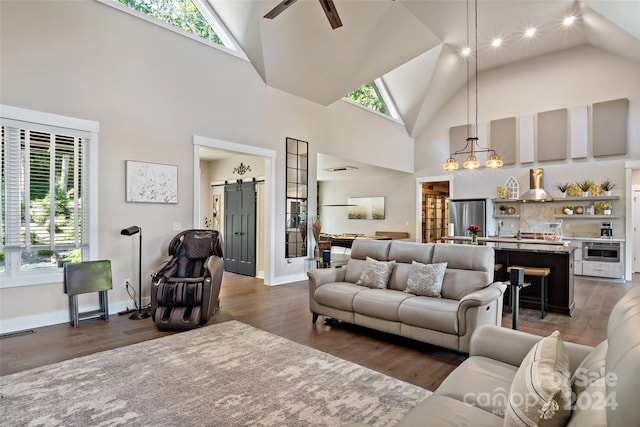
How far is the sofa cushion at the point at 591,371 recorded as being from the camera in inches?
48.6

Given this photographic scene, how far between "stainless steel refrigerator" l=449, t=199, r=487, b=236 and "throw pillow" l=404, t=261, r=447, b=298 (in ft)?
18.6

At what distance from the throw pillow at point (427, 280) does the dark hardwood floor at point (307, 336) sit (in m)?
0.52

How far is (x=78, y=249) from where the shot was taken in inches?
168

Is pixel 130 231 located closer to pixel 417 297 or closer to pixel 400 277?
pixel 400 277

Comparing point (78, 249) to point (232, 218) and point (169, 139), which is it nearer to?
point (169, 139)

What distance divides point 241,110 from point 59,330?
4021 millimetres

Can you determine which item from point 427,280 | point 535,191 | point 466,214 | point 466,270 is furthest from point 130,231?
point 535,191

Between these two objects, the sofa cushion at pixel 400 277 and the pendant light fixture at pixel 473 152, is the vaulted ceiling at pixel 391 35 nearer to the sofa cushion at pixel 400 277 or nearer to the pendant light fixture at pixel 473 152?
the pendant light fixture at pixel 473 152

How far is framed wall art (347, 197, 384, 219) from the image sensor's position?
11.1 m

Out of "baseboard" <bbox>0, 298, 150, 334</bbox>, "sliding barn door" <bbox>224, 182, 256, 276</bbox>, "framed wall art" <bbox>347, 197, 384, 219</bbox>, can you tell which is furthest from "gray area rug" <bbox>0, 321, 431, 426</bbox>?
"framed wall art" <bbox>347, 197, 384, 219</bbox>

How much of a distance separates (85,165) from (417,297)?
4.26 meters

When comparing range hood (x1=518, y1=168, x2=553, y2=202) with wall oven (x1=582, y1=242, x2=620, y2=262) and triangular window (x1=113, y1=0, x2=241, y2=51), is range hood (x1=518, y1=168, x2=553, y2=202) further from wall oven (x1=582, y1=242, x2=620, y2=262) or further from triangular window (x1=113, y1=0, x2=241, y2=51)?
triangular window (x1=113, y1=0, x2=241, y2=51)

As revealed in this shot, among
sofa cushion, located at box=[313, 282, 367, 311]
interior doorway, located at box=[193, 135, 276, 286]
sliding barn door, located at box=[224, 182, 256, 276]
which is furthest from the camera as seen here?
sliding barn door, located at box=[224, 182, 256, 276]

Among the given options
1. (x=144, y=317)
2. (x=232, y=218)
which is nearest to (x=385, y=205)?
(x=232, y=218)
